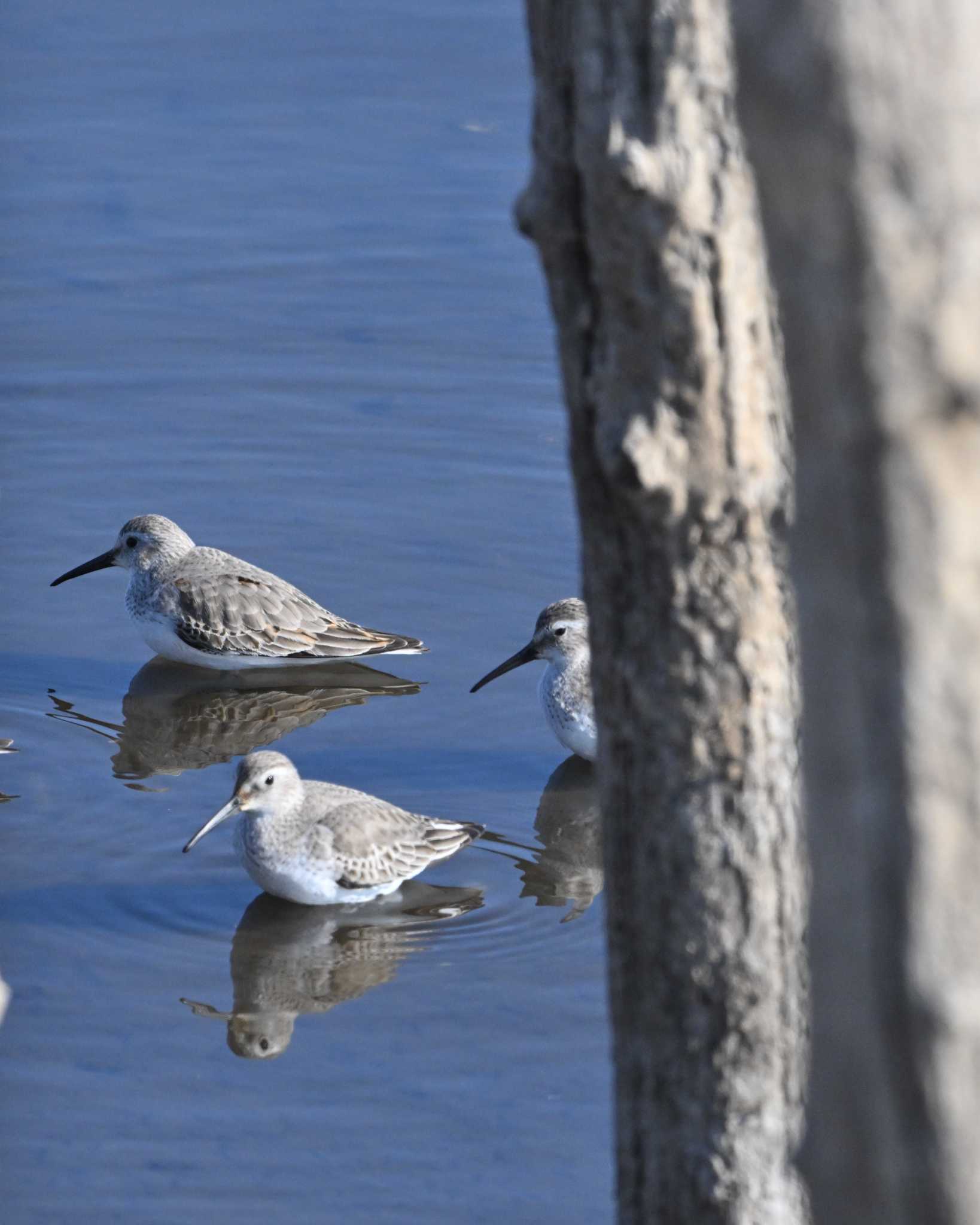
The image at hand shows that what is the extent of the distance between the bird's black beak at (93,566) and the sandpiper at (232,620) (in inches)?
6.2

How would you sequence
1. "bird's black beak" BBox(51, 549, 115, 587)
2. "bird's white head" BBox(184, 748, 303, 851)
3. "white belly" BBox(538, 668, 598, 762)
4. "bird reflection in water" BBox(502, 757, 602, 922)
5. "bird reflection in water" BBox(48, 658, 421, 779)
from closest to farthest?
"bird's white head" BBox(184, 748, 303, 851), "bird reflection in water" BBox(502, 757, 602, 922), "white belly" BBox(538, 668, 598, 762), "bird reflection in water" BBox(48, 658, 421, 779), "bird's black beak" BBox(51, 549, 115, 587)

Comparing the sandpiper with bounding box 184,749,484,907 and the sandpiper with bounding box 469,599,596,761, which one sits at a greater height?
the sandpiper with bounding box 469,599,596,761

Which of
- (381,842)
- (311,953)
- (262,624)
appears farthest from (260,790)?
(262,624)

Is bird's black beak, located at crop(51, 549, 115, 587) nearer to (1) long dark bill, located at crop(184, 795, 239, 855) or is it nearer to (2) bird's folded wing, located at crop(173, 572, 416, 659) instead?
(2) bird's folded wing, located at crop(173, 572, 416, 659)

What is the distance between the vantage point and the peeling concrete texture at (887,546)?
6.12 ft

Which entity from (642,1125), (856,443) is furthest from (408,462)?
(856,443)

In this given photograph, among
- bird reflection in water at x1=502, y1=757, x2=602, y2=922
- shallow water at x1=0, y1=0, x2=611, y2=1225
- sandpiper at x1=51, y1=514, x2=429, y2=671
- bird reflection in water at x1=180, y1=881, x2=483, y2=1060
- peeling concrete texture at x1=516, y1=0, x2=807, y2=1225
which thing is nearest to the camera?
peeling concrete texture at x1=516, y1=0, x2=807, y2=1225

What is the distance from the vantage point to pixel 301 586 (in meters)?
9.27

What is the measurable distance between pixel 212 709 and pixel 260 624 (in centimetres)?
42

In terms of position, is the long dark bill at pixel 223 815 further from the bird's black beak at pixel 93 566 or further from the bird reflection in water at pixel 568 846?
the bird's black beak at pixel 93 566

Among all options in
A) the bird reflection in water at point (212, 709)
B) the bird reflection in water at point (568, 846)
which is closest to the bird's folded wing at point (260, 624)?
the bird reflection in water at point (212, 709)

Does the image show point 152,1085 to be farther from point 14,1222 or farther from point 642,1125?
point 642,1125

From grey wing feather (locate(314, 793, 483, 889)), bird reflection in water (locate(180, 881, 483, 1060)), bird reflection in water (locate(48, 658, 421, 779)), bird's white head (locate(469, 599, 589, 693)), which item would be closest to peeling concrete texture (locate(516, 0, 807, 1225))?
bird reflection in water (locate(180, 881, 483, 1060))

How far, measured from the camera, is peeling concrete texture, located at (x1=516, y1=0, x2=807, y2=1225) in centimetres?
321
